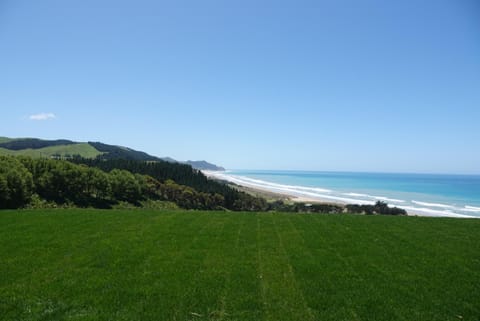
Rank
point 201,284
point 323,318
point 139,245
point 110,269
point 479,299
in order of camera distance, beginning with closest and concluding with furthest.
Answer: point 323,318
point 479,299
point 201,284
point 110,269
point 139,245

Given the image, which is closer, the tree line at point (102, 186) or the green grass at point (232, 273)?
the green grass at point (232, 273)

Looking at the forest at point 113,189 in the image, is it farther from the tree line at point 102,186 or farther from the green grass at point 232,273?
the green grass at point 232,273

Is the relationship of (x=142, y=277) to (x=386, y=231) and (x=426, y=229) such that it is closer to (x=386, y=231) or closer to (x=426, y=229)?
(x=386, y=231)

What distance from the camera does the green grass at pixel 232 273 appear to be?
298 inches

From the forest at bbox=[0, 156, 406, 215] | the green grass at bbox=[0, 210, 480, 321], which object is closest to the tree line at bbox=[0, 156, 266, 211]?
the forest at bbox=[0, 156, 406, 215]

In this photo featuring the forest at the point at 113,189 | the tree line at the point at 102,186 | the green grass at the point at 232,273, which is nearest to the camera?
the green grass at the point at 232,273

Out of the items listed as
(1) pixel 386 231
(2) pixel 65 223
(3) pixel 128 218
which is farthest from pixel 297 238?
(2) pixel 65 223

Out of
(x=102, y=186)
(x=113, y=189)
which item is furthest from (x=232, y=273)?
(x=113, y=189)

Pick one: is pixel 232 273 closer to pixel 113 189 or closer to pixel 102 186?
pixel 102 186

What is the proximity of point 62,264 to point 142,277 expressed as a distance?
10.9ft

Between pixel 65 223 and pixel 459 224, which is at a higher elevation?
pixel 459 224

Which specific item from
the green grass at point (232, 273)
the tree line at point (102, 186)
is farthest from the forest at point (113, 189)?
the green grass at point (232, 273)

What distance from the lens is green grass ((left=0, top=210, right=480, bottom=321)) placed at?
7.57m

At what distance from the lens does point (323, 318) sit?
726cm
